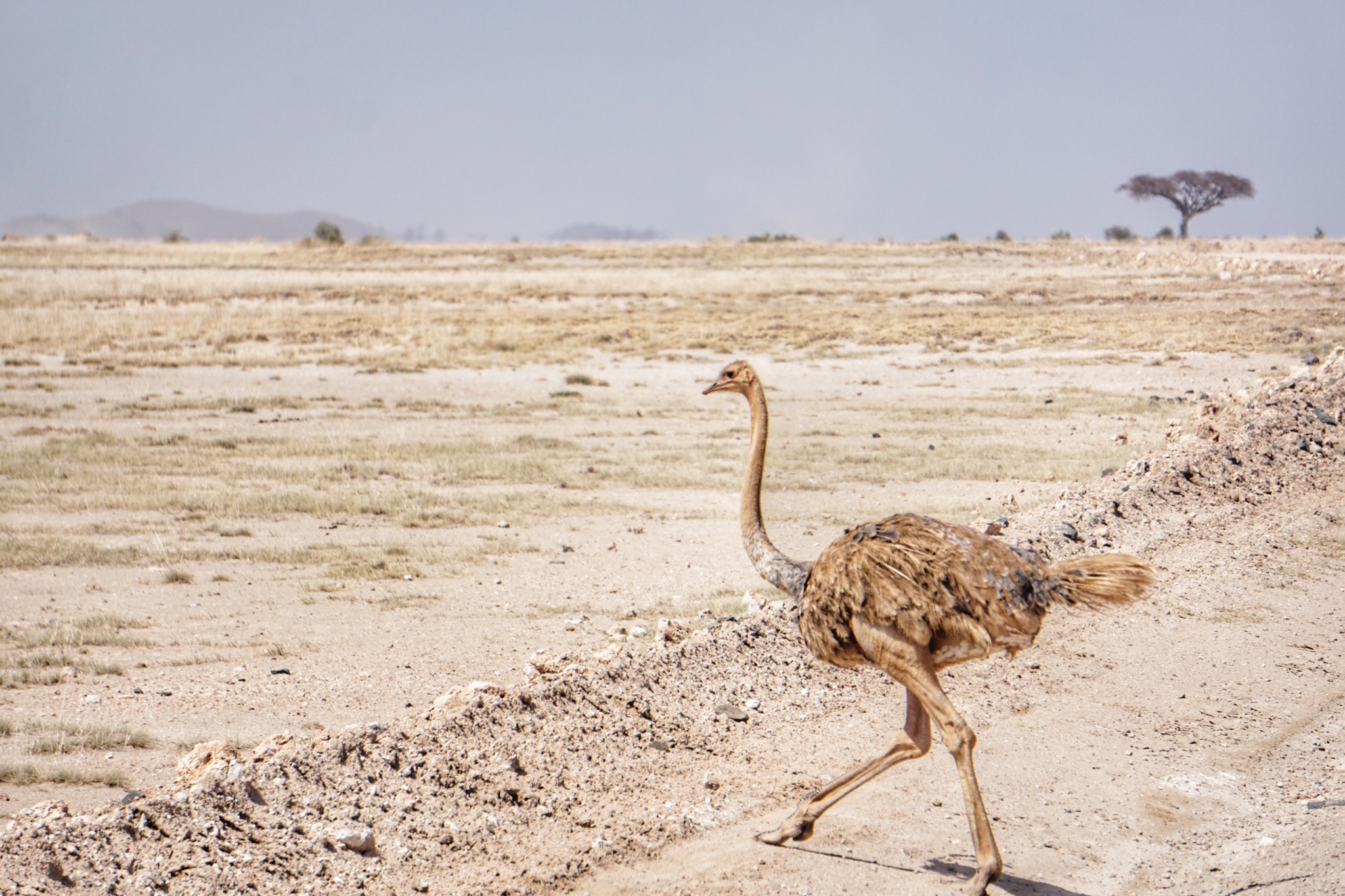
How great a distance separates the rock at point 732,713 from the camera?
20.6 ft

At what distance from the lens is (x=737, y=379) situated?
6.10 meters

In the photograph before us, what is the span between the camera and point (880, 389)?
2242cm

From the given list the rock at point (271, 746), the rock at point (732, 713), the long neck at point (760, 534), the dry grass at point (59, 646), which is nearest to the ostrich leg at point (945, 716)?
the long neck at point (760, 534)

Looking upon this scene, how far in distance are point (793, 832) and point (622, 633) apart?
3.45m

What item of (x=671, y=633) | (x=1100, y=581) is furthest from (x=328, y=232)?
(x=1100, y=581)

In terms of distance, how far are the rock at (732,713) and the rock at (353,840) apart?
2079 mm

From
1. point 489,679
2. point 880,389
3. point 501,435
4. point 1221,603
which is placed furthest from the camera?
point 880,389

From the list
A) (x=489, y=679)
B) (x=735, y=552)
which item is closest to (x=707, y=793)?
(x=489, y=679)

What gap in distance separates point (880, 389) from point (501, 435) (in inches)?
312

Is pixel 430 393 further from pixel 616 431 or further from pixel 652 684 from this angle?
pixel 652 684

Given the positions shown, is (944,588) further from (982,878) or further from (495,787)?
(495,787)

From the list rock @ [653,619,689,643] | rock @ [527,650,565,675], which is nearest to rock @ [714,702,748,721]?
rock @ [653,619,689,643]

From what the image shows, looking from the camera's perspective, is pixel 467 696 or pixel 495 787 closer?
pixel 495 787

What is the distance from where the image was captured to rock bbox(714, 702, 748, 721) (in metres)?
6.29
